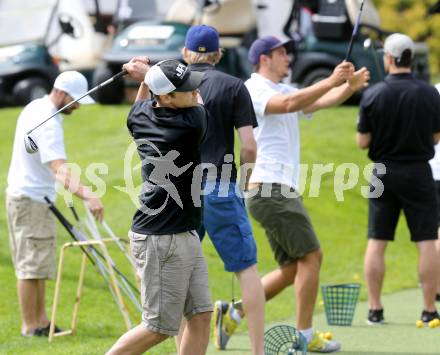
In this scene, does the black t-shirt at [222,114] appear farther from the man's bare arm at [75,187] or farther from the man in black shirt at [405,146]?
the man in black shirt at [405,146]

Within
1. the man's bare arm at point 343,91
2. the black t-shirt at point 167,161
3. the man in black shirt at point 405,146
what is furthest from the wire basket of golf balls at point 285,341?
the man in black shirt at point 405,146

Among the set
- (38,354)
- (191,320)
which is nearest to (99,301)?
(38,354)

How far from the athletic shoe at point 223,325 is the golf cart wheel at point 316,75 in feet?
36.2

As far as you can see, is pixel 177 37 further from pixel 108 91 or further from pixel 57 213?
pixel 57 213

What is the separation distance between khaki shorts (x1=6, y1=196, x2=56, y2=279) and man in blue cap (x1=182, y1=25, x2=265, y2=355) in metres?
1.73

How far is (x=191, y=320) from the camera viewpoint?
5496 millimetres

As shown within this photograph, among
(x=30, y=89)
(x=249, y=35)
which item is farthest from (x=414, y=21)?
(x=30, y=89)

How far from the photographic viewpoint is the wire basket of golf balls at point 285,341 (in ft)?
20.6

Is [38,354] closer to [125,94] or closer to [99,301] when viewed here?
[99,301]

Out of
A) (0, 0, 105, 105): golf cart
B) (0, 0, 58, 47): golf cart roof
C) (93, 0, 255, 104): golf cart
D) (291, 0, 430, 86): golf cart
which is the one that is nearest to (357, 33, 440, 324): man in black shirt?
(93, 0, 255, 104): golf cart

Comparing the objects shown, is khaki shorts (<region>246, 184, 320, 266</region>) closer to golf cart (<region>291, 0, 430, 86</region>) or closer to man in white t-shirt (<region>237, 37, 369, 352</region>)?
man in white t-shirt (<region>237, 37, 369, 352</region>)

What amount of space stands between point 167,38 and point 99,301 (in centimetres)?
965

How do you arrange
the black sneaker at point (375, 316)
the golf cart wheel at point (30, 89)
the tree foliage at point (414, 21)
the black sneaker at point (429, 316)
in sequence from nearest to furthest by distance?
1. the black sneaker at point (429, 316)
2. the black sneaker at point (375, 316)
3. the golf cart wheel at point (30, 89)
4. the tree foliage at point (414, 21)

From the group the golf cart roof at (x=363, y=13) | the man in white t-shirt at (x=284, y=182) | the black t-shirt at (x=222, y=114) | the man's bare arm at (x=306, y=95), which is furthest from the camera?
the golf cart roof at (x=363, y=13)
